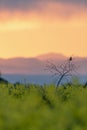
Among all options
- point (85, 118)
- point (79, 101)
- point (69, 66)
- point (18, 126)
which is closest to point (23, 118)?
point (18, 126)

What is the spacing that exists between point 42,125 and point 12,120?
0.80 ft

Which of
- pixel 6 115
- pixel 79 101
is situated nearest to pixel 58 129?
pixel 6 115

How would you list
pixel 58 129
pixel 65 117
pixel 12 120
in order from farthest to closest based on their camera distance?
pixel 65 117, pixel 12 120, pixel 58 129

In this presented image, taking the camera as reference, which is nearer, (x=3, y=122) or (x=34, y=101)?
(x=3, y=122)

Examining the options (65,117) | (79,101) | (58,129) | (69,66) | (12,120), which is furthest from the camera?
(69,66)

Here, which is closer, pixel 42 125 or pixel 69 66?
pixel 42 125

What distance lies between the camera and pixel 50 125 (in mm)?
3365

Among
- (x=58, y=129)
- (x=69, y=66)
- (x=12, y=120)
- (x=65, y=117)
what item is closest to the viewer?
(x=58, y=129)

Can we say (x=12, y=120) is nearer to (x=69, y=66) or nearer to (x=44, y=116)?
(x=44, y=116)

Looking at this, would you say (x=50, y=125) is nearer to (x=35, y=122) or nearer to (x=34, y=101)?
(x=35, y=122)

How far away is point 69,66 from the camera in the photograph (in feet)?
165

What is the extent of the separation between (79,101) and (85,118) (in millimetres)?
1394

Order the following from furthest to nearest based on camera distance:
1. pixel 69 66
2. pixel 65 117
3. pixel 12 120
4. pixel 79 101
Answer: pixel 69 66 < pixel 79 101 < pixel 65 117 < pixel 12 120

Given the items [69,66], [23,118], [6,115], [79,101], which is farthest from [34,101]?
[69,66]
